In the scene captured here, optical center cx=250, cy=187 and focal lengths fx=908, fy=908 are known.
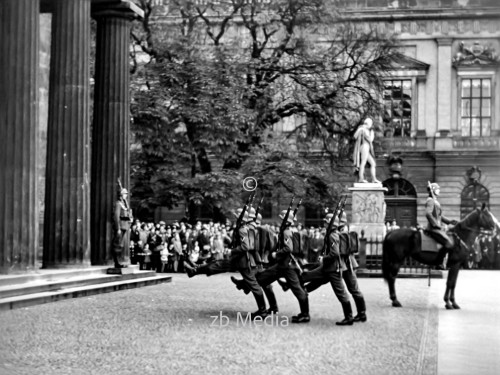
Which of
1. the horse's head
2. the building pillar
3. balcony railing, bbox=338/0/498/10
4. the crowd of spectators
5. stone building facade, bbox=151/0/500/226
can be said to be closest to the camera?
the horse's head

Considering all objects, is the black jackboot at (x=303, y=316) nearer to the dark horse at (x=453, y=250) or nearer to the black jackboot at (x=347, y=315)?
the black jackboot at (x=347, y=315)

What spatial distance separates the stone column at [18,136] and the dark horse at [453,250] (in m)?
7.09

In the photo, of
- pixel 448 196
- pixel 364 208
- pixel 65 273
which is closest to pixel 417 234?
pixel 65 273

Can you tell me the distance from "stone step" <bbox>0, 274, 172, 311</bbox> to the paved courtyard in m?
0.25

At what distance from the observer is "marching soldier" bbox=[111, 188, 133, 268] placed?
21.8 metres

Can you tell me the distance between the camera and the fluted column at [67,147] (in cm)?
1994

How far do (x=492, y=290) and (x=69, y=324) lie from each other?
12.7 meters

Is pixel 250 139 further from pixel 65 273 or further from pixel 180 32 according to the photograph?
pixel 65 273

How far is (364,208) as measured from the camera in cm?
3272

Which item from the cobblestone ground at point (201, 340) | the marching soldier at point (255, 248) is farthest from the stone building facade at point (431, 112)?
the marching soldier at point (255, 248)

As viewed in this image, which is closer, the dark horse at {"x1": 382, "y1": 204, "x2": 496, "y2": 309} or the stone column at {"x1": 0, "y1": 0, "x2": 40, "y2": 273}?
the stone column at {"x1": 0, "y1": 0, "x2": 40, "y2": 273}

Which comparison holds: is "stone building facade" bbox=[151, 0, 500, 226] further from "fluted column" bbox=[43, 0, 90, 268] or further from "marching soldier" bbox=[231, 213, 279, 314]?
"marching soldier" bbox=[231, 213, 279, 314]

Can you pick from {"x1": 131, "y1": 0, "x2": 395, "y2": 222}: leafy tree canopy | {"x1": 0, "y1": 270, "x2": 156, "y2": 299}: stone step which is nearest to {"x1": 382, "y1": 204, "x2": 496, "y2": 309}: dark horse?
{"x1": 0, "y1": 270, "x2": 156, "y2": 299}: stone step

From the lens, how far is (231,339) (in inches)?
489
